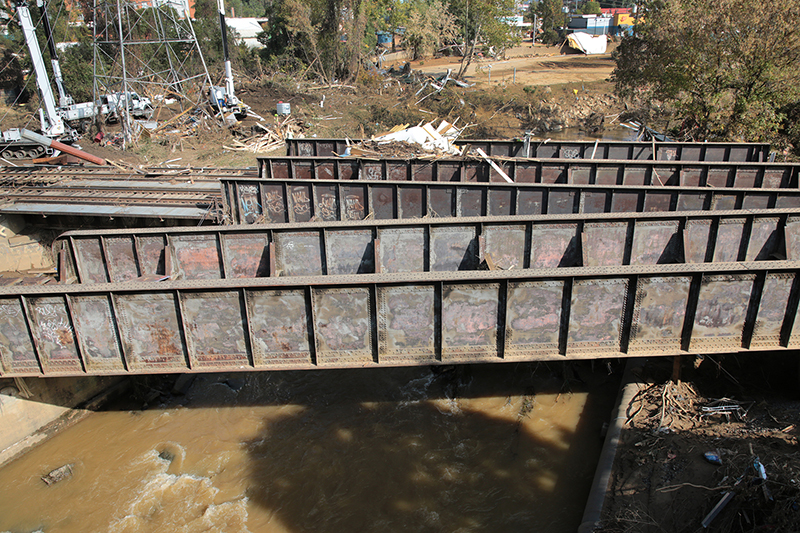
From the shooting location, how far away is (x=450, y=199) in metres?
11.5

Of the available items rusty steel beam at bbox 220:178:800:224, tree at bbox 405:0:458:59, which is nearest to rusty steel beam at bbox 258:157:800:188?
rusty steel beam at bbox 220:178:800:224

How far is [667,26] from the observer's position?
18.6 metres

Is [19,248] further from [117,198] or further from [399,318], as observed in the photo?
[399,318]

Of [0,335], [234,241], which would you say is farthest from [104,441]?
[234,241]

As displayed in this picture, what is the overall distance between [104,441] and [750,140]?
71.4ft

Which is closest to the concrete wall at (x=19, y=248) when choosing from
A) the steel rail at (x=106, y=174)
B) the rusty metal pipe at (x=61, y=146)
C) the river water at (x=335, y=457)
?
the steel rail at (x=106, y=174)

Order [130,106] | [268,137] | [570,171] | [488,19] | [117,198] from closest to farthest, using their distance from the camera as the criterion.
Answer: [570,171] → [117,198] → [268,137] → [130,106] → [488,19]

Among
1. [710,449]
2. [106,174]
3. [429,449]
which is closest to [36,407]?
[429,449]

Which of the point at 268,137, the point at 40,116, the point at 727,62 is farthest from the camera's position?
the point at 268,137

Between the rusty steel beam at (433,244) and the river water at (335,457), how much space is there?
80.2 inches

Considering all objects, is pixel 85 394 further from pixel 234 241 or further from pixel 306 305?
pixel 306 305

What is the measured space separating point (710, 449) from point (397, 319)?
425 centimetres

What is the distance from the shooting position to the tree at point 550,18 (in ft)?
173

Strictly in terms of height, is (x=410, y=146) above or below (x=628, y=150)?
above
